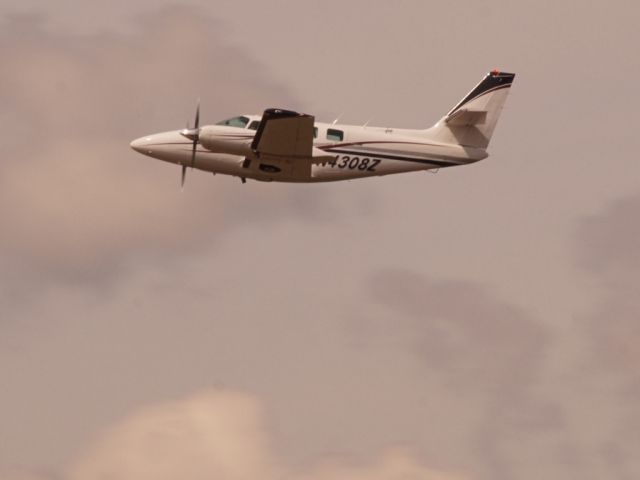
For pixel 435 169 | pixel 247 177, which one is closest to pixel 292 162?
pixel 247 177

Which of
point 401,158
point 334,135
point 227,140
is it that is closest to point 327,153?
point 334,135

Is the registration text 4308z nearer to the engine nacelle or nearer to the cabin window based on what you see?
the cabin window

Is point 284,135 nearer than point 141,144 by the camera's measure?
Yes

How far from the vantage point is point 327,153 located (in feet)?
237

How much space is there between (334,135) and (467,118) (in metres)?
5.93

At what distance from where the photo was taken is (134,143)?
73812 mm

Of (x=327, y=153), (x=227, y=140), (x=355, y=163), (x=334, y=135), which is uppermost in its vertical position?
(x=334, y=135)

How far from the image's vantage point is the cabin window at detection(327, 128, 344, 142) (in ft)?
239

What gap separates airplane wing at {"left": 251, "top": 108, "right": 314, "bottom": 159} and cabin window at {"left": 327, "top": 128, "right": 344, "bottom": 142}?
294 cm

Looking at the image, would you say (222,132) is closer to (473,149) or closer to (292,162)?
(292,162)

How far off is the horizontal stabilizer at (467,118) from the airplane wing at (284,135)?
7.70 meters

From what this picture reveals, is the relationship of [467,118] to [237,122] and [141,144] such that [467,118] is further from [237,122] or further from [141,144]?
[141,144]

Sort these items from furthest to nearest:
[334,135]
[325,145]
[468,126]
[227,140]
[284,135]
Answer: [468,126], [334,135], [325,145], [227,140], [284,135]

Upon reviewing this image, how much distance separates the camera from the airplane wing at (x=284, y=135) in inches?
2689
